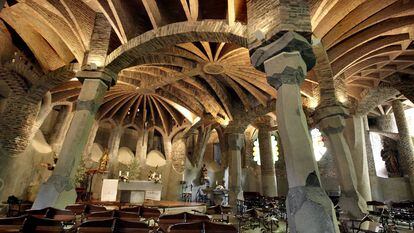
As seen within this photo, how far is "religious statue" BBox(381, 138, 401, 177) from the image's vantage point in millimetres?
16703

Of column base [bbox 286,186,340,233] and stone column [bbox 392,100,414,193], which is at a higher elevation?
stone column [bbox 392,100,414,193]

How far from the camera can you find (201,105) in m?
15.1

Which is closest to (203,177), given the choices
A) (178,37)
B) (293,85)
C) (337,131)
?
(337,131)

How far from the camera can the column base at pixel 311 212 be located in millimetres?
3402

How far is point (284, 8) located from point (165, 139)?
15.4m

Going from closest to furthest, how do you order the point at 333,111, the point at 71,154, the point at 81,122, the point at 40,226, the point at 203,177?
the point at 40,226 → the point at 71,154 → the point at 81,122 → the point at 333,111 → the point at 203,177

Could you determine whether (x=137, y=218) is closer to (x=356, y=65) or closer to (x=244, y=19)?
(x=244, y=19)

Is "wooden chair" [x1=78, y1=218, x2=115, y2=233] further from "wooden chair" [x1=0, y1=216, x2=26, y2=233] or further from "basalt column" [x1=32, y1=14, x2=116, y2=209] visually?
"basalt column" [x1=32, y1=14, x2=116, y2=209]

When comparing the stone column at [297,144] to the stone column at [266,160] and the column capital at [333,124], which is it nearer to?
the column capital at [333,124]

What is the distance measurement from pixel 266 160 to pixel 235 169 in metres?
5.33

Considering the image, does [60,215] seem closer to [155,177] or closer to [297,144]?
[297,144]

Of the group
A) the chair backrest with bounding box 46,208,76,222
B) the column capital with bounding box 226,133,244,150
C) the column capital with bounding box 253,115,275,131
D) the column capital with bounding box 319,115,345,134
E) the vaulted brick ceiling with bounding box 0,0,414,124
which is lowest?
the chair backrest with bounding box 46,208,76,222

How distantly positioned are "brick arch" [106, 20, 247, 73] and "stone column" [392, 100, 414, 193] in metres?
16.2

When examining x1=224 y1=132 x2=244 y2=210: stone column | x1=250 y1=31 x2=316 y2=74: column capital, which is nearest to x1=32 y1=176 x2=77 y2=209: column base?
x1=250 y1=31 x2=316 y2=74: column capital
